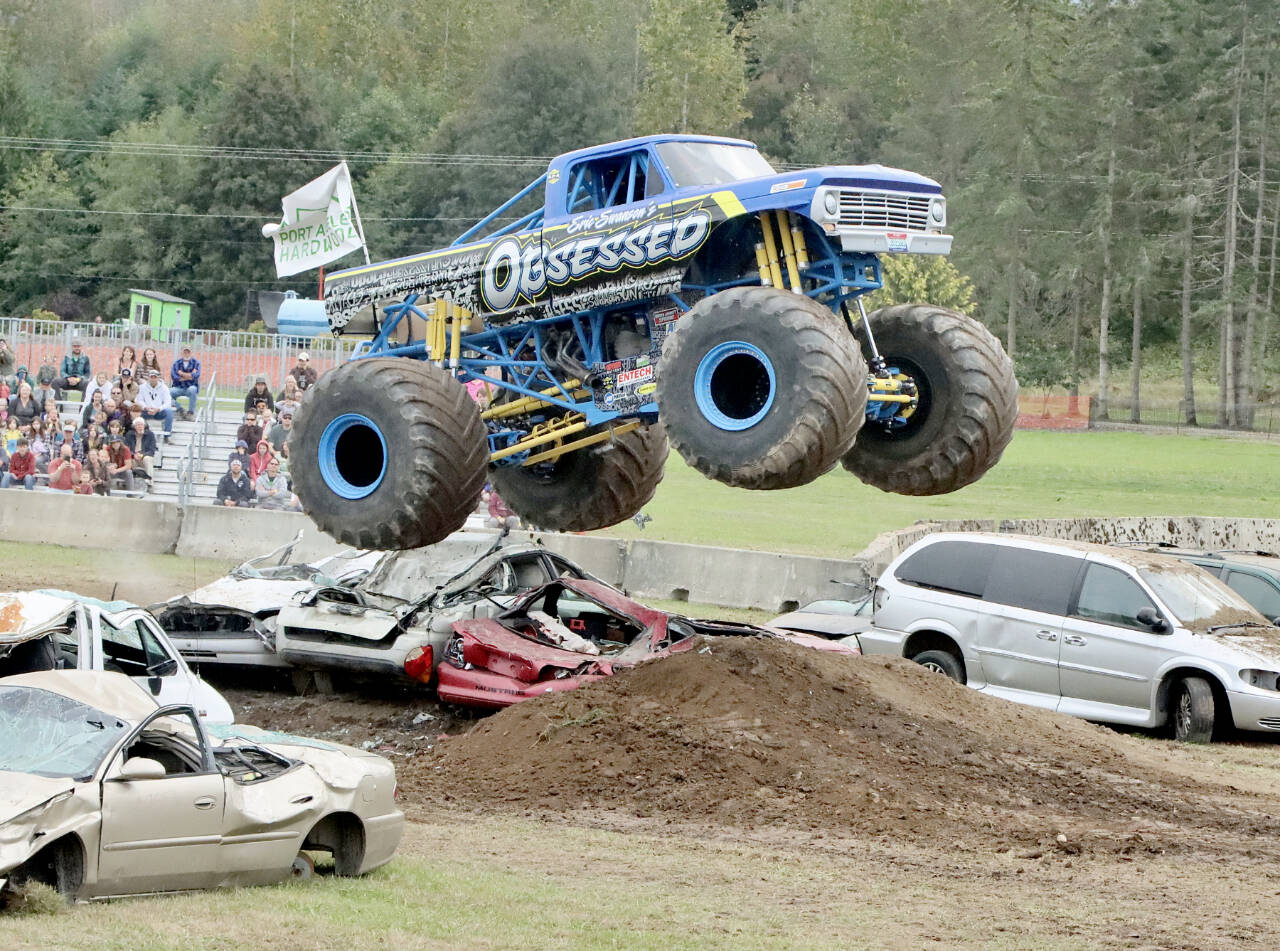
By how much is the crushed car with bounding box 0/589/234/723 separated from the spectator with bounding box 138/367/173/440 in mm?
16209

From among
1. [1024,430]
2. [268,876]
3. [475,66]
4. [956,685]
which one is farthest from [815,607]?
[475,66]

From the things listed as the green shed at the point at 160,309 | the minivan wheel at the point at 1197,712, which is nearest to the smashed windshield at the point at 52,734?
the minivan wheel at the point at 1197,712

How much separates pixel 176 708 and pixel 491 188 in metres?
57.6

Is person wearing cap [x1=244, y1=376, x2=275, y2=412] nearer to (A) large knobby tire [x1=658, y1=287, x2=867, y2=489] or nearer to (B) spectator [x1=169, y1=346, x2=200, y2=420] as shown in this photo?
(B) spectator [x1=169, y1=346, x2=200, y2=420]

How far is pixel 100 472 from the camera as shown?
26203 millimetres

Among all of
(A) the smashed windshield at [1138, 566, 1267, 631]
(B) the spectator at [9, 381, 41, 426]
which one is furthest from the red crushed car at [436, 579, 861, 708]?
(B) the spectator at [9, 381, 41, 426]

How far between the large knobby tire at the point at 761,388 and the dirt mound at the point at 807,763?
6.83ft

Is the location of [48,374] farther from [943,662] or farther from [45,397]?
[943,662]

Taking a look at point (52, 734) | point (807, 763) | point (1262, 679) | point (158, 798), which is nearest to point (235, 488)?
point (807, 763)

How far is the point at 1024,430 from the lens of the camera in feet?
186

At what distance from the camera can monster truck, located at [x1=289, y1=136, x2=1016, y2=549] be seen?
11234 mm

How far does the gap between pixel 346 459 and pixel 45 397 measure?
16224mm

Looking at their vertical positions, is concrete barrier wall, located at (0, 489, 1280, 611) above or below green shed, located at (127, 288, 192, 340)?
below

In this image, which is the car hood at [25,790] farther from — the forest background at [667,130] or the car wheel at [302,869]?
the forest background at [667,130]
